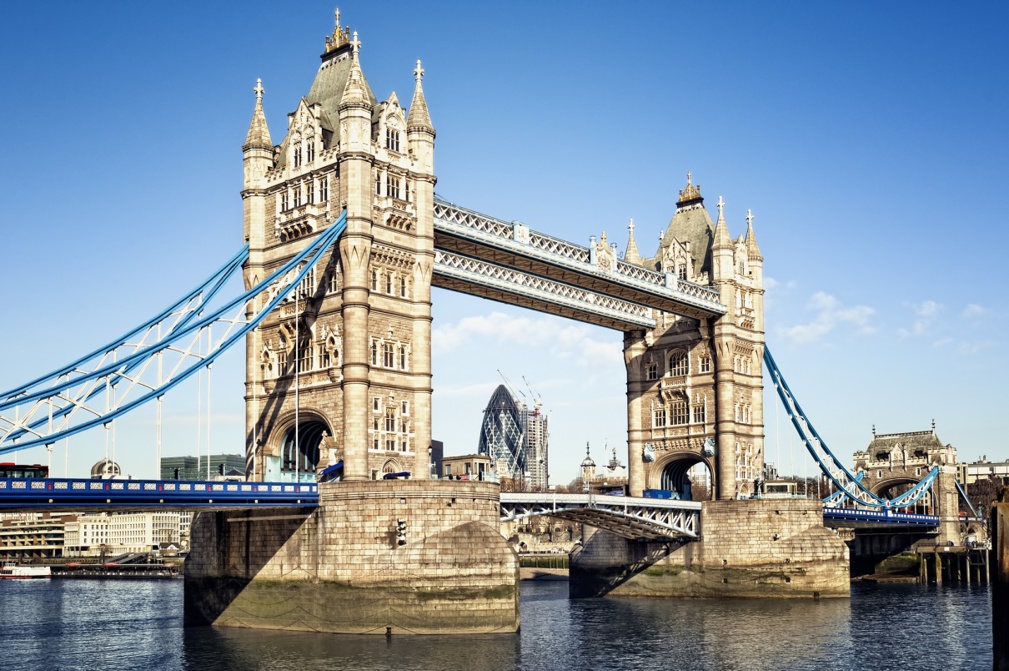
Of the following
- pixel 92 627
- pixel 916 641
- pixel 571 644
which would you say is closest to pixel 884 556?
pixel 916 641

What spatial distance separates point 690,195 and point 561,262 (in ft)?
84.2

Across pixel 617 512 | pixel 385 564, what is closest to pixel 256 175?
pixel 385 564

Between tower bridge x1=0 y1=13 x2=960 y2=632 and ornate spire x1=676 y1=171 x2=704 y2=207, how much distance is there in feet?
34.9

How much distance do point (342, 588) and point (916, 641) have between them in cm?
2910

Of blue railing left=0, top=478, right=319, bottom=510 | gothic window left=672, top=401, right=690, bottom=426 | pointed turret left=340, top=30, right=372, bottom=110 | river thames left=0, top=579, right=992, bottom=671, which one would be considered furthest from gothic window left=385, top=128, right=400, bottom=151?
gothic window left=672, top=401, right=690, bottom=426

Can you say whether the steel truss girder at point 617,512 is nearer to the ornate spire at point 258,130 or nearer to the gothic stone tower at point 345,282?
the gothic stone tower at point 345,282

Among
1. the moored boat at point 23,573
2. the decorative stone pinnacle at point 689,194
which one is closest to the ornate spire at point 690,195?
the decorative stone pinnacle at point 689,194

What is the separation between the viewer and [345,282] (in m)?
64.2

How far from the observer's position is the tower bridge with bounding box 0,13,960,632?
A: 192 feet

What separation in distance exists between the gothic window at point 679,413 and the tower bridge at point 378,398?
12.4ft

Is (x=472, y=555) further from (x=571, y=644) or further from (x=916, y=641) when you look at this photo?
(x=916, y=641)

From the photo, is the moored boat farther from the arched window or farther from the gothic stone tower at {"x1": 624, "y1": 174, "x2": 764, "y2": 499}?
the arched window

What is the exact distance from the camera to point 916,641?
6069 centimetres

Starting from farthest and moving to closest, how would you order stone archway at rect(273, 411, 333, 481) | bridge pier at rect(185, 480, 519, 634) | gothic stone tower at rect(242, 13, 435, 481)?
stone archway at rect(273, 411, 333, 481)
gothic stone tower at rect(242, 13, 435, 481)
bridge pier at rect(185, 480, 519, 634)
